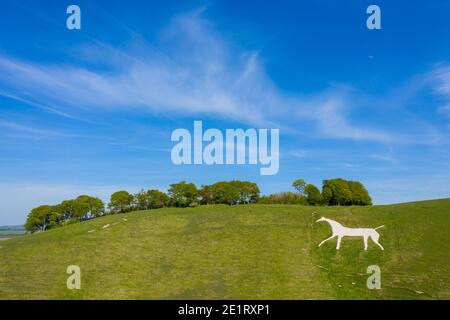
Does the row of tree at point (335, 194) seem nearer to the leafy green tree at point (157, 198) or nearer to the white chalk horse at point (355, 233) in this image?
the leafy green tree at point (157, 198)

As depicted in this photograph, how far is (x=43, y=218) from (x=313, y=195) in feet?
262

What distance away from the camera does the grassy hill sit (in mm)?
32812

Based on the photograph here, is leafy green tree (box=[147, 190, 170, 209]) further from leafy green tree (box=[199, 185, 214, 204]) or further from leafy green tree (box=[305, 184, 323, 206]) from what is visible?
leafy green tree (box=[305, 184, 323, 206])

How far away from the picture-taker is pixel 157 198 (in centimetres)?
10981

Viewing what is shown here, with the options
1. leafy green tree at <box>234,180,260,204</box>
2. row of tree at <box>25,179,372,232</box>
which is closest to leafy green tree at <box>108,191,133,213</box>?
row of tree at <box>25,179,372,232</box>

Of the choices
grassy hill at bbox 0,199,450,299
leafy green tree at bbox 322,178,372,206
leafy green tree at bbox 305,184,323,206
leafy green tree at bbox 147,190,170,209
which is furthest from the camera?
leafy green tree at bbox 147,190,170,209

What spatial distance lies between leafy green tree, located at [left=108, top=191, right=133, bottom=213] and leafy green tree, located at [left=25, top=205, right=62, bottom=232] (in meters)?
15.7

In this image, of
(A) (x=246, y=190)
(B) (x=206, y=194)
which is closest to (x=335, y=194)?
(A) (x=246, y=190)

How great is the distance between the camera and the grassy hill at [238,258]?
32.8 metres

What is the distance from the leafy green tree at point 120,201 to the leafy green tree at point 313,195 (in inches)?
2070

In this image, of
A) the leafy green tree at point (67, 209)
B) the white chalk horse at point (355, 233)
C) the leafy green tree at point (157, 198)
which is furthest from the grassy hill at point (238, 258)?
the leafy green tree at point (67, 209)

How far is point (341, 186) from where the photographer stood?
100438 mm
